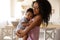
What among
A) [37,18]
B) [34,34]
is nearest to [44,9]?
[37,18]

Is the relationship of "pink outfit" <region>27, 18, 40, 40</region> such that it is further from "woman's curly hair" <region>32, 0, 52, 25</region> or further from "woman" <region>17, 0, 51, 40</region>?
"woman's curly hair" <region>32, 0, 52, 25</region>

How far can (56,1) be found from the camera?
493 centimetres

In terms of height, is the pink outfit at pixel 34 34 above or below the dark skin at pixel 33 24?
below

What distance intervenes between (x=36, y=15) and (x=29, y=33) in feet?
0.50

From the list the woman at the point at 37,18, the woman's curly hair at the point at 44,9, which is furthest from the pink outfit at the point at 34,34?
the woman's curly hair at the point at 44,9

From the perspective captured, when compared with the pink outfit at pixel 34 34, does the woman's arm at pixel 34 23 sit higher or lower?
higher

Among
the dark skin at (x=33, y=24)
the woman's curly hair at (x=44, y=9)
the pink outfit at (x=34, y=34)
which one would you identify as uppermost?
the woman's curly hair at (x=44, y=9)

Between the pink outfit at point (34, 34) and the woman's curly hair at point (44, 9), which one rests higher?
the woman's curly hair at point (44, 9)

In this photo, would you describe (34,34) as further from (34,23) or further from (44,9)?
(44,9)

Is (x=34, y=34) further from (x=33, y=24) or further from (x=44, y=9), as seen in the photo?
(x=44, y=9)

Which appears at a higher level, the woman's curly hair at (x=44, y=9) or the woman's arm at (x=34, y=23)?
the woman's curly hair at (x=44, y=9)

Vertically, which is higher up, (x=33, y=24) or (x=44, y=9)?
(x=44, y=9)

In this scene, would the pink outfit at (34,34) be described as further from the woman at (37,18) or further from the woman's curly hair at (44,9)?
the woman's curly hair at (44,9)

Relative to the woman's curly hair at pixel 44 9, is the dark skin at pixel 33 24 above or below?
below
